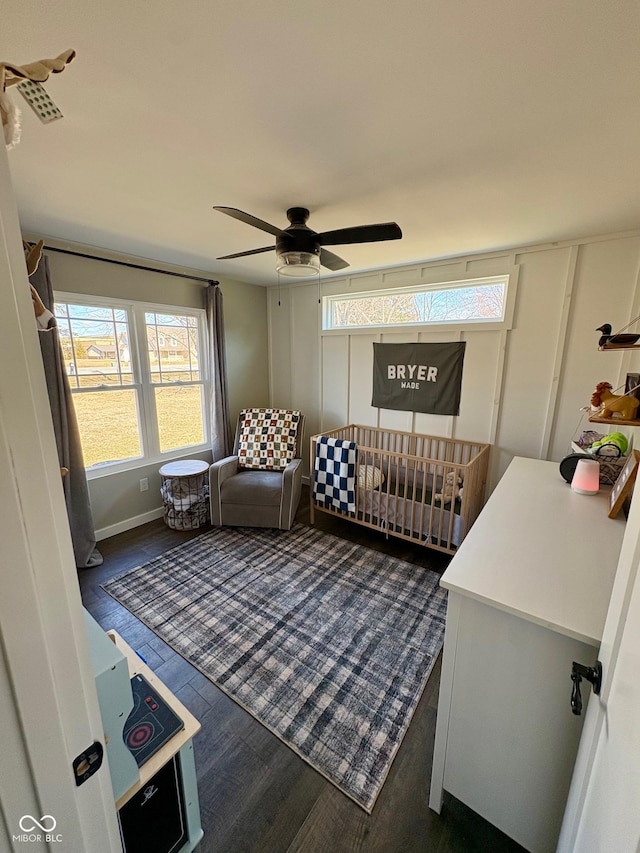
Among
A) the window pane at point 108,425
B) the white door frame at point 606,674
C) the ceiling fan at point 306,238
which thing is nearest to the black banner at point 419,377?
the ceiling fan at point 306,238

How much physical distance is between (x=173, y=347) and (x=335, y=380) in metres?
1.76

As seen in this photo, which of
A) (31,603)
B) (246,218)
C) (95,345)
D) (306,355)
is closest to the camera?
(31,603)

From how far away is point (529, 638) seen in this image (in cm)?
100

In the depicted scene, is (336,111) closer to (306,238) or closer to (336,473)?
(306,238)

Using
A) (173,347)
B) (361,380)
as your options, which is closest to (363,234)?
(361,380)

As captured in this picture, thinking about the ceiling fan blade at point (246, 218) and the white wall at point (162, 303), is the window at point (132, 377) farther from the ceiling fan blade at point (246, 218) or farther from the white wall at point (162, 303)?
the ceiling fan blade at point (246, 218)

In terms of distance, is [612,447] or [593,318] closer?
[612,447]

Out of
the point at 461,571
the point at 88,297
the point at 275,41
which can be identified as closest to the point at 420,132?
the point at 275,41

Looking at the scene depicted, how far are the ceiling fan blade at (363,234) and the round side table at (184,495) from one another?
7.70 ft

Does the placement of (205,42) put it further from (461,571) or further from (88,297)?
(88,297)

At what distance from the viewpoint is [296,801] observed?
1272 millimetres

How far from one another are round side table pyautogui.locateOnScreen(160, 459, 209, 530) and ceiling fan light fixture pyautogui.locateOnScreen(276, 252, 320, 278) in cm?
209

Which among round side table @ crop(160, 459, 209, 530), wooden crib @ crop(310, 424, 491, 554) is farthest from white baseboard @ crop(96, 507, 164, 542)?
wooden crib @ crop(310, 424, 491, 554)

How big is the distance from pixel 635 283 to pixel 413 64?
2.33 m
